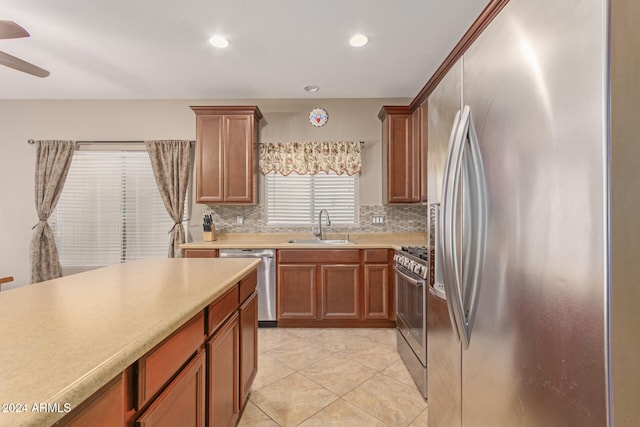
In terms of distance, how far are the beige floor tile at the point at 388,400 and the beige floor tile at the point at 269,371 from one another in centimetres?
55

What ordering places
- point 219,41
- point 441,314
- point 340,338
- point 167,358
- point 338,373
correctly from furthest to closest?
point 340,338 < point 219,41 < point 338,373 < point 441,314 < point 167,358

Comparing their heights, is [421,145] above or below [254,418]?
above

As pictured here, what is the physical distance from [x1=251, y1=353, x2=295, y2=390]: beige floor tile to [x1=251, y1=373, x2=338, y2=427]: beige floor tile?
54mm

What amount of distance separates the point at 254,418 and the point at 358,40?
2971 millimetres

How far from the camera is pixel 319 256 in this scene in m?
3.27

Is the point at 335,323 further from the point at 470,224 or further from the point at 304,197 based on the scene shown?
the point at 470,224

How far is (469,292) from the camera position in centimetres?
97

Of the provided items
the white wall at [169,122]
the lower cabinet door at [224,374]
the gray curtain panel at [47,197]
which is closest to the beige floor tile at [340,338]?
the lower cabinet door at [224,374]

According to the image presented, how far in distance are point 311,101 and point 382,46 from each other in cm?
141

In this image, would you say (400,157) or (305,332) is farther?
(400,157)

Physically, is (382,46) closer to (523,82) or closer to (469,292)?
(523,82)

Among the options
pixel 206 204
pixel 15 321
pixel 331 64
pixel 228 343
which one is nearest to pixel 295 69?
pixel 331 64

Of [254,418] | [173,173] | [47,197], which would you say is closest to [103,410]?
[254,418]

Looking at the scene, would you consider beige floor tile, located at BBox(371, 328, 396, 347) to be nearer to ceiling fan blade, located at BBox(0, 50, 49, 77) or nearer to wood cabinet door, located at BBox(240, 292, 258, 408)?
wood cabinet door, located at BBox(240, 292, 258, 408)
